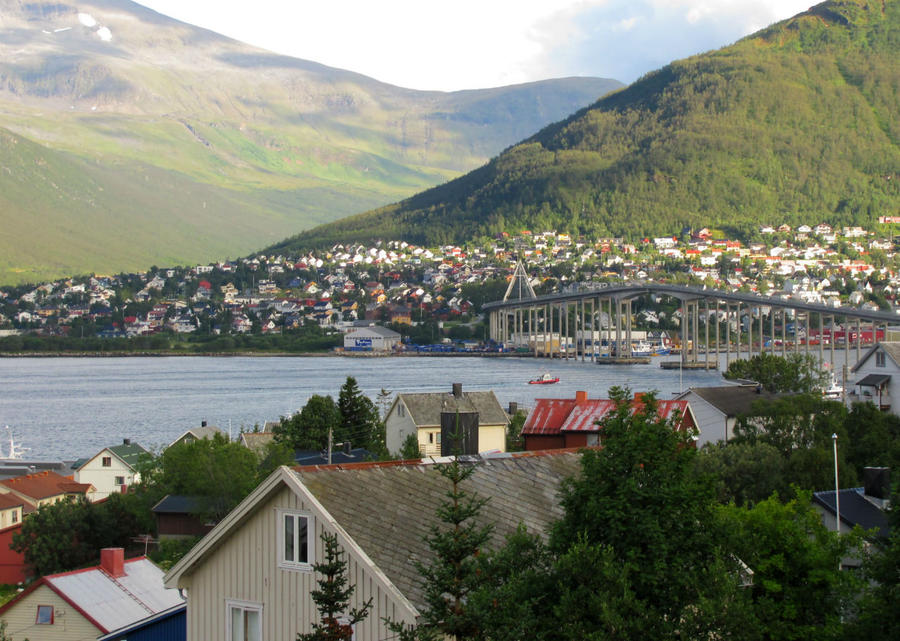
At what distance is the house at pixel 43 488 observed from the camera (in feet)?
115

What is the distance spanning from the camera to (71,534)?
2648 centimetres

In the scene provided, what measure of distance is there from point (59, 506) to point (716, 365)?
8121cm

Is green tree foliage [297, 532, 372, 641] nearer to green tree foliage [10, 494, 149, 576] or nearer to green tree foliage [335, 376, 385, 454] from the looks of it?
green tree foliage [10, 494, 149, 576]

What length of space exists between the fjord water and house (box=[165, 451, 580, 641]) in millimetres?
37722

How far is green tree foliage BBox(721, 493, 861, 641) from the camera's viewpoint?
8977 millimetres

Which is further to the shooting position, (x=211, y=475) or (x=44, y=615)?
(x=211, y=475)

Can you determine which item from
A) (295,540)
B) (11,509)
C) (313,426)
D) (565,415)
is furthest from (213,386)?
(295,540)

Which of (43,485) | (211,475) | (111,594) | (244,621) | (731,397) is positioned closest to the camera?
(244,621)

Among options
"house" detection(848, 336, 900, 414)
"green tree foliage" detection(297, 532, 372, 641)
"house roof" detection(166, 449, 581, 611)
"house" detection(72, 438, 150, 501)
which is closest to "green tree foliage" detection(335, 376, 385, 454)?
"house" detection(72, 438, 150, 501)

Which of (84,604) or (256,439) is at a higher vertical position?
(256,439)

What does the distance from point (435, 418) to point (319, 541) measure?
2146 centimetres

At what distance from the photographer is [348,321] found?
148750 mm

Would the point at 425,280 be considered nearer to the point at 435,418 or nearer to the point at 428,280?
the point at 428,280

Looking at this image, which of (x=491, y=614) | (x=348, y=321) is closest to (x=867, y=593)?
(x=491, y=614)
